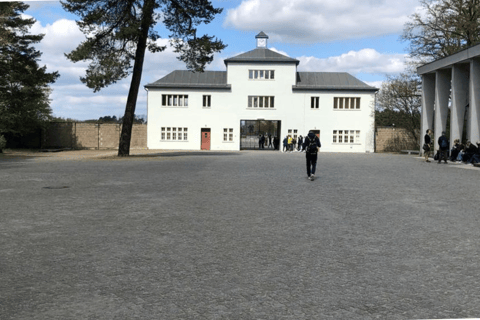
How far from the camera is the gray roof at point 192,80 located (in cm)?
5675

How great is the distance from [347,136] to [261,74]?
11295mm

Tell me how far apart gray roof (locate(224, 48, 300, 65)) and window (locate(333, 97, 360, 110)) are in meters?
5.90

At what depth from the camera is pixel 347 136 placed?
5719 centimetres

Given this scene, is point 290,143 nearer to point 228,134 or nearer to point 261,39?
point 228,134

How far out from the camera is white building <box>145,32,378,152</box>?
5662cm

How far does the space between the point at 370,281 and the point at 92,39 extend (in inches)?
1128

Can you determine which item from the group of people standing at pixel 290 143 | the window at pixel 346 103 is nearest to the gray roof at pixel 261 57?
the window at pixel 346 103

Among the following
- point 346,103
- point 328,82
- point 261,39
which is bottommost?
point 346,103

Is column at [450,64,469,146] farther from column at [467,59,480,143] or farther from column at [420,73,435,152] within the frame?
column at [420,73,435,152]

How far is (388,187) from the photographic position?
15.4 m

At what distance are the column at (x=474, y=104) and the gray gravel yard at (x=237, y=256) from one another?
18.3m

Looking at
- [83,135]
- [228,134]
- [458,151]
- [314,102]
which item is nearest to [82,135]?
[83,135]

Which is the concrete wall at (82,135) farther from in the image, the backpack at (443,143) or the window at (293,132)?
the backpack at (443,143)

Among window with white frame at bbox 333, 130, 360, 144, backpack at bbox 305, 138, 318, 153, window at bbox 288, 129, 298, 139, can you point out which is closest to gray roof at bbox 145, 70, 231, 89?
window at bbox 288, 129, 298, 139
